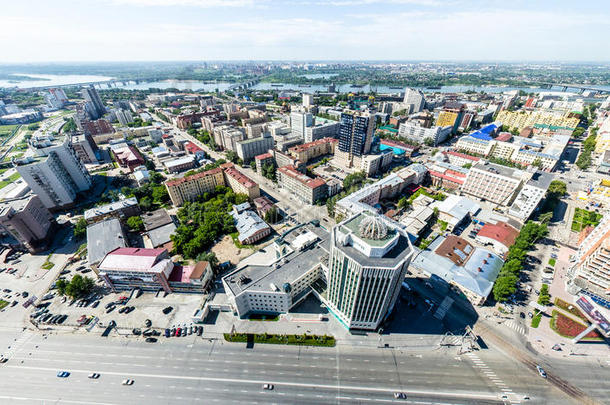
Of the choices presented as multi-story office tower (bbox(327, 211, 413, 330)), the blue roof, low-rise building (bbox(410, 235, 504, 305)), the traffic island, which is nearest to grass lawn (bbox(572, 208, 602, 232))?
low-rise building (bbox(410, 235, 504, 305))

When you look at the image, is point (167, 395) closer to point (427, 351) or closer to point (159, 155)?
point (427, 351)

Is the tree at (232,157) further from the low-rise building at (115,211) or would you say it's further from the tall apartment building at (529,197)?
the tall apartment building at (529,197)

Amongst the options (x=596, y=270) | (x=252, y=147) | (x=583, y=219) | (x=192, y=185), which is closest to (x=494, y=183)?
(x=583, y=219)

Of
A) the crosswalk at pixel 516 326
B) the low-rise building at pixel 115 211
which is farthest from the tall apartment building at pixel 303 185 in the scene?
the crosswalk at pixel 516 326

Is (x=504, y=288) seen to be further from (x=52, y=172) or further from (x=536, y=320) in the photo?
(x=52, y=172)

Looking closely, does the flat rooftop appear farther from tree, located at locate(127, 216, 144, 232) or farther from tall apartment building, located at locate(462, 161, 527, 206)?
tall apartment building, located at locate(462, 161, 527, 206)
